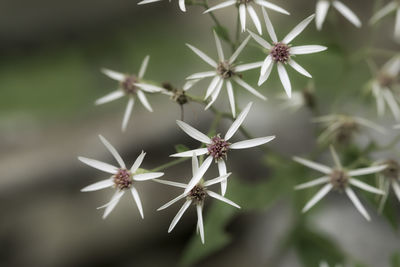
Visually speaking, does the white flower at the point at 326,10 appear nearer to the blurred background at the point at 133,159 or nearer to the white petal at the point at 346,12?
the white petal at the point at 346,12

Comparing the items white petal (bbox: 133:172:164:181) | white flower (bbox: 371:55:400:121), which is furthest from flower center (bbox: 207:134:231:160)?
white flower (bbox: 371:55:400:121)

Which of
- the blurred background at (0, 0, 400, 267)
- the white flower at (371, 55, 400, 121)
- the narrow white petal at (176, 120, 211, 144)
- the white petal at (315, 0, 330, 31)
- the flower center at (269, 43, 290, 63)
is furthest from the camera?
the blurred background at (0, 0, 400, 267)

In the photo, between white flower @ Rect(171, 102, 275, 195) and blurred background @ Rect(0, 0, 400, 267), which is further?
blurred background @ Rect(0, 0, 400, 267)

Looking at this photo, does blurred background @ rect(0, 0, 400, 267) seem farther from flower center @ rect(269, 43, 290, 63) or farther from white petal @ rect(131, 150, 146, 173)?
white petal @ rect(131, 150, 146, 173)

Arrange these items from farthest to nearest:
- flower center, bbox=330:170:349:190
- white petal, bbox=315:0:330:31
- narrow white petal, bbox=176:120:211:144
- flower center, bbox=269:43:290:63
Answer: white petal, bbox=315:0:330:31
flower center, bbox=330:170:349:190
flower center, bbox=269:43:290:63
narrow white petal, bbox=176:120:211:144

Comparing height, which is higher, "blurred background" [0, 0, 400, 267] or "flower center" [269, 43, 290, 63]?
"blurred background" [0, 0, 400, 267]

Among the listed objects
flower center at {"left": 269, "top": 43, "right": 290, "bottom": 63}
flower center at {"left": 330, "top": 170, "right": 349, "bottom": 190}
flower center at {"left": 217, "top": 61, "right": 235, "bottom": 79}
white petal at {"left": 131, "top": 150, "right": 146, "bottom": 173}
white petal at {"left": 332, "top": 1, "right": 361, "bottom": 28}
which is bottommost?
flower center at {"left": 330, "top": 170, "right": 349, "bottom": 190}
